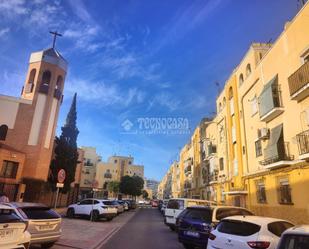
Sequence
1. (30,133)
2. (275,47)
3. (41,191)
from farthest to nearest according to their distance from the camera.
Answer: (30,133)
(41,191)
(275,47)

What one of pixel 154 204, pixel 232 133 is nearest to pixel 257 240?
pixel 232 133

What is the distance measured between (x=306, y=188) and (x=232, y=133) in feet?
43.3

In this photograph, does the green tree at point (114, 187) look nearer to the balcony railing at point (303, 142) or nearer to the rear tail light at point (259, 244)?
the balcony railing at point (303, 142)

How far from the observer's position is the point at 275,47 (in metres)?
19.0

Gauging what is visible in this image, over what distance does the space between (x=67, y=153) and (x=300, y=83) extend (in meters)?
29.1

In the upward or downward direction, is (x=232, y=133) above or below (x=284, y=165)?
above

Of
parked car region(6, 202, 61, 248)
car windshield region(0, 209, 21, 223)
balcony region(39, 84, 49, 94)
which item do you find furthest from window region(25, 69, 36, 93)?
car windshield region(0, 209, 21, 223)

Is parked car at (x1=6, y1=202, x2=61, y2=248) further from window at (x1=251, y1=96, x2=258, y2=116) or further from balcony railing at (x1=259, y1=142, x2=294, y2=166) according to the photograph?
window at (x1=251, y1=96, x2=258, y2=116)

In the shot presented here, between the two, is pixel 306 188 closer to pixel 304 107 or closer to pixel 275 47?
pixel 304 107

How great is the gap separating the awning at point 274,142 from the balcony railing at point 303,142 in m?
2.32

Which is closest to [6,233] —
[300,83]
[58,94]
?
[300,83]

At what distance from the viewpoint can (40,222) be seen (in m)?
9.50

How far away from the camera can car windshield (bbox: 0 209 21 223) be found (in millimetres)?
6572

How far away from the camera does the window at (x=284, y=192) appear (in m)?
16.8
